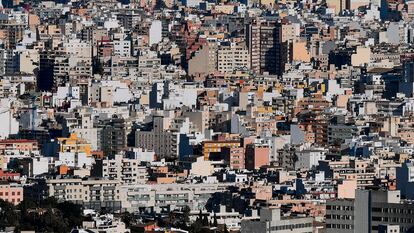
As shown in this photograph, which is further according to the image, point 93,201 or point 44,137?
point 44,137

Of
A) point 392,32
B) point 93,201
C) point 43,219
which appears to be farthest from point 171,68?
point 43,219

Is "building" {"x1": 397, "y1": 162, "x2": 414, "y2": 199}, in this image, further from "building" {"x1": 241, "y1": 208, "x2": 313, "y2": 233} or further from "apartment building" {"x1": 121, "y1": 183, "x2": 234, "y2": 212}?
"building" {"x1": 241, "y1": 208, "x2": 313, "y2": 233}

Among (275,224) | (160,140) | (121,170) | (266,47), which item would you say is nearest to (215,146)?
(160,140)

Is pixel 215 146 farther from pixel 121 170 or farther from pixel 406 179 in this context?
pixel 406 179

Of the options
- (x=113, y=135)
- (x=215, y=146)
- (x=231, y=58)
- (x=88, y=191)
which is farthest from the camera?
(x=231, y=58)

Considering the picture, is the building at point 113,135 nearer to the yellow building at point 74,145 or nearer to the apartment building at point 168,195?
the yellow building at point 74,145

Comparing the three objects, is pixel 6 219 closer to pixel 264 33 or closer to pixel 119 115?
pixel 119 115
